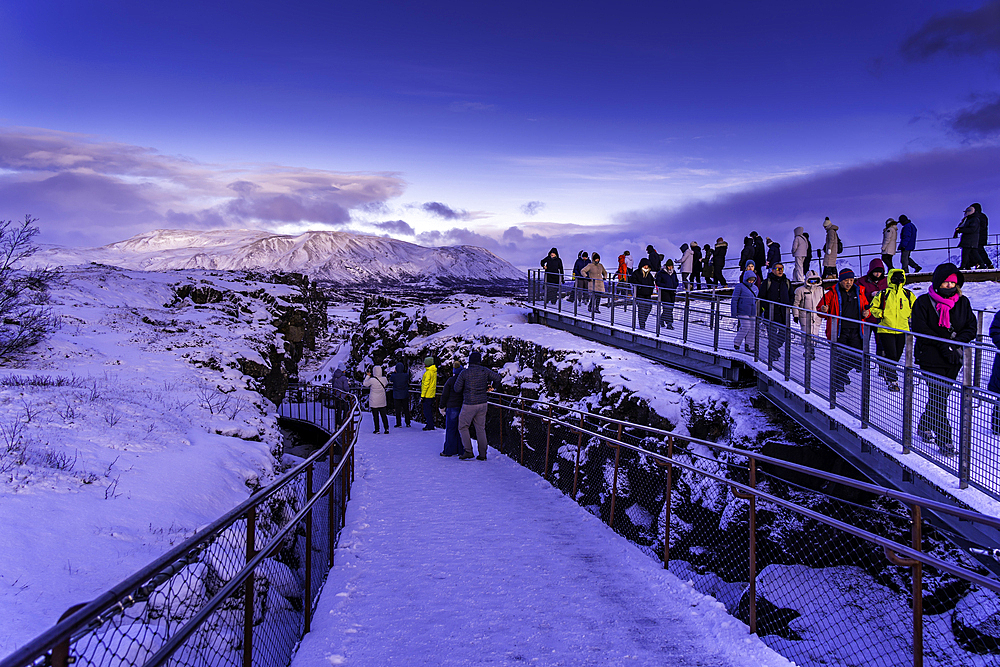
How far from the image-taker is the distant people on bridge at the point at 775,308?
34.6ft

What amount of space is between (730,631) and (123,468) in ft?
20.9

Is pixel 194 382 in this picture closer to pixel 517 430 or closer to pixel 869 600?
pixel 517 430

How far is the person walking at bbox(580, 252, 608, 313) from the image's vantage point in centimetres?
1924

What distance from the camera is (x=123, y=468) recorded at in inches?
263

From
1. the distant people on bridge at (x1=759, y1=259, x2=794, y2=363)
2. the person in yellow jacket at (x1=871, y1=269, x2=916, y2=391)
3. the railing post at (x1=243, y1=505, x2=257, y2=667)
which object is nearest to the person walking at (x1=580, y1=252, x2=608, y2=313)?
the distant people on bridge at (x1=759, y1=259, x2=794, y2=363)

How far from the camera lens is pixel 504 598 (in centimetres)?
500

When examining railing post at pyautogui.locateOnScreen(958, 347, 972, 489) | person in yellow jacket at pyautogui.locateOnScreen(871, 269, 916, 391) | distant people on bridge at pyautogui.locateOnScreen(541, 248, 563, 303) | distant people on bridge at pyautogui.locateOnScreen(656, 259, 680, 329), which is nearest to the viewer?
A: railing post at pyautogui.locateOnScreen(958, 347, 972, 489)

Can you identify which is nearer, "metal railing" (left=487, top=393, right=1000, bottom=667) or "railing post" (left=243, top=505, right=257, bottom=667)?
"railing post" (left=243, top=505, right=257, bottom=667)

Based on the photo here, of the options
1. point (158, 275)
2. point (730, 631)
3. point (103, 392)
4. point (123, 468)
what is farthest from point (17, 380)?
point (158, 275)

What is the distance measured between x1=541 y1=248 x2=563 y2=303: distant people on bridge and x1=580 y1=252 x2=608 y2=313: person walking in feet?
4.56

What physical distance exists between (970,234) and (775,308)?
376 inches

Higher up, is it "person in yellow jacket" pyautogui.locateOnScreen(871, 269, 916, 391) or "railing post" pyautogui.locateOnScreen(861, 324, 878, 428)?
"person in yellow jacket" pyautogui.locateOnScreen(871, 269, 916, 391)

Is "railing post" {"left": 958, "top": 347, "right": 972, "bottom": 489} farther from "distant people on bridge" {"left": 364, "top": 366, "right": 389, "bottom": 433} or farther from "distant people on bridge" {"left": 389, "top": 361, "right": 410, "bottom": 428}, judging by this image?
"distant people on bridge" {"left": 389, "top": 361, "right": 410, "bottom": 428}

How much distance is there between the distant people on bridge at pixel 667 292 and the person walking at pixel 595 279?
211cm
